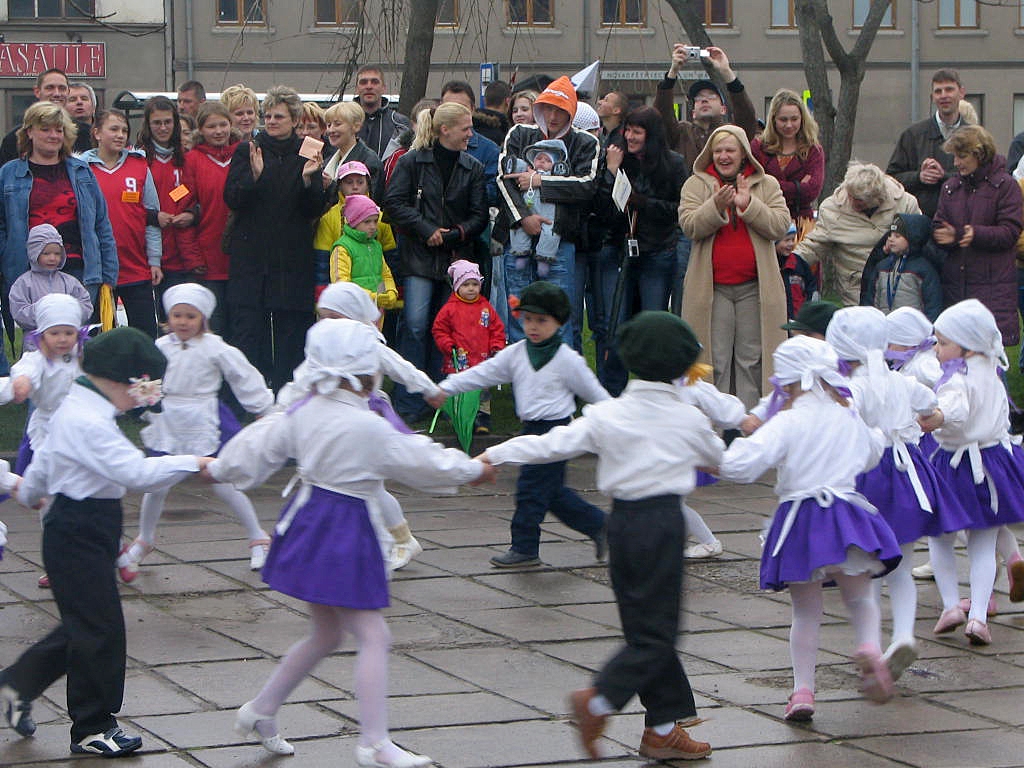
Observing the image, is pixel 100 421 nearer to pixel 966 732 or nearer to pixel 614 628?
pixel 614 628

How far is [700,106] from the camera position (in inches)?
493

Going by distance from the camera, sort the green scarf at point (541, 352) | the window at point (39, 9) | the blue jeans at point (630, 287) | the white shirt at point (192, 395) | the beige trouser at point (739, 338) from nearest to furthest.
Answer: the green scarf at point (541, 352), the white shirt at point (192, 395), the beige trouser at point (739, 338), the blue jeans at point (630, 287), the window at point (39, 9)

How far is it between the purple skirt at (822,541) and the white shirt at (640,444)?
54 centimetres

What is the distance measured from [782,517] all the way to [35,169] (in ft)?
22.7

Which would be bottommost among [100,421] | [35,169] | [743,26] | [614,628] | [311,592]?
[614,628]

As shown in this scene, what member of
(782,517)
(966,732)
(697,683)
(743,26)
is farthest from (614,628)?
(743,26)

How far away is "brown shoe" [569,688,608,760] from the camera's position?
532cm

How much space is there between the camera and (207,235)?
1216 cm

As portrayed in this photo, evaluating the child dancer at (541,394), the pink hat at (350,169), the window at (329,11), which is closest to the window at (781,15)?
the window at (329,11)

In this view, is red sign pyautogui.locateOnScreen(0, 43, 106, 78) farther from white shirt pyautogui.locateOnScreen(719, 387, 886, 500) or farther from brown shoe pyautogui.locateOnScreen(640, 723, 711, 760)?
brown shoe pyautogui.locateOnScreen(640, 723, 711, 760)

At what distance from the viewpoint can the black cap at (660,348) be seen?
18.6 feet

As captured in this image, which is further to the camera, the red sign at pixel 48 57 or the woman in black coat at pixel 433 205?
the red sign at pixel 48 57

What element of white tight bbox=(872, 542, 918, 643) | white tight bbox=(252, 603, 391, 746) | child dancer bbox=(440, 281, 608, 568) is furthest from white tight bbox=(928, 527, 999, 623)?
white tight bbox=(252, 603, 391, 746)

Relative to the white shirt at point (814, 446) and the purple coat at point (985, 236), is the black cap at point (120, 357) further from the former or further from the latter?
the purple coat at point (985, 236)
